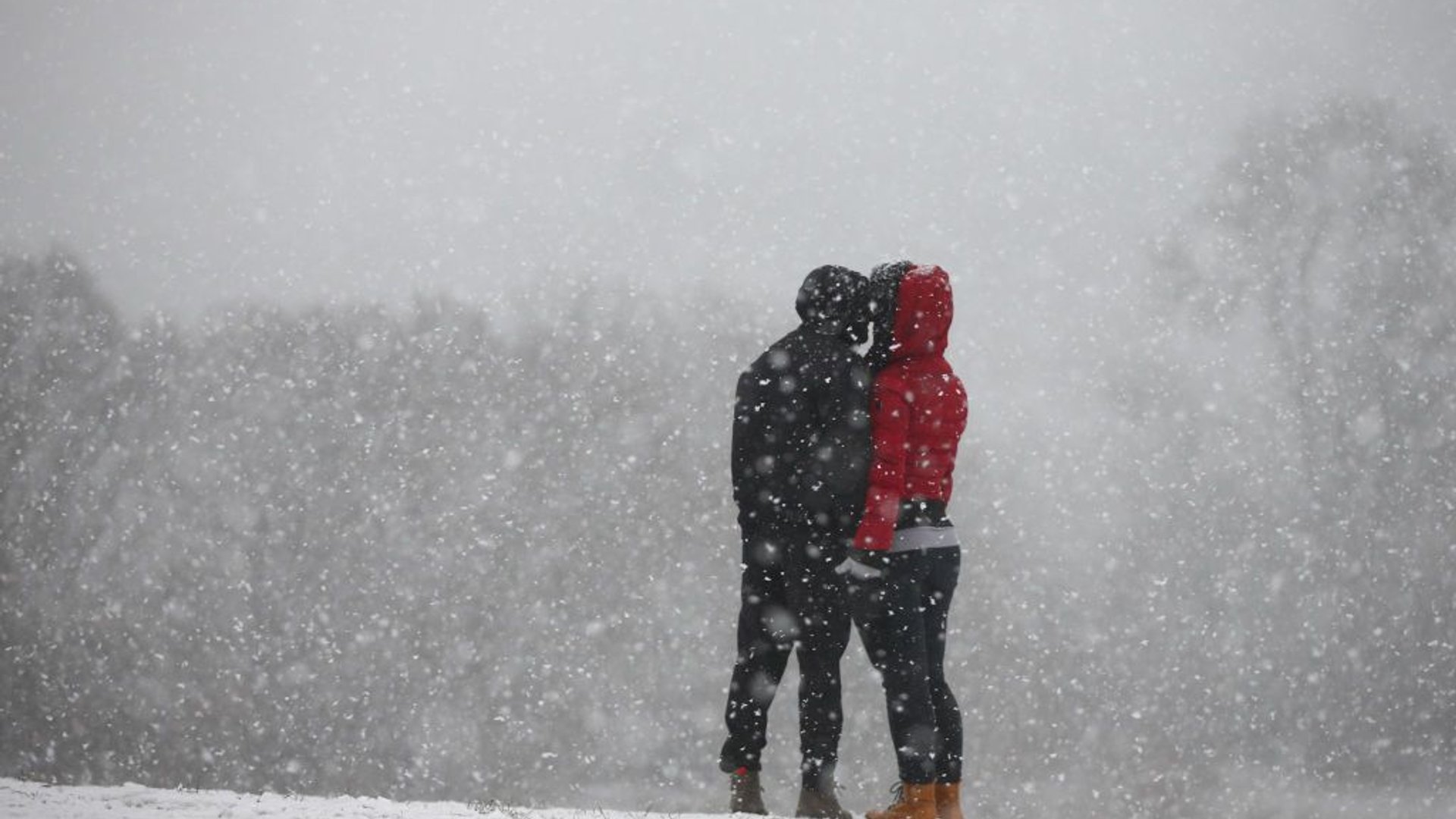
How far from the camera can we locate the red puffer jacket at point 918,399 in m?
3.90

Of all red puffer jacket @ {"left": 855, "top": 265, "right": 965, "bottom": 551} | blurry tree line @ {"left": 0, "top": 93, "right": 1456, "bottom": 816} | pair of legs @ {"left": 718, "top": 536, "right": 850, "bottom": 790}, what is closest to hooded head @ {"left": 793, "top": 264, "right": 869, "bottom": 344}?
red puffer jacket @ {"left": 855, "top": 265, "right": 965, "bottom": 551}

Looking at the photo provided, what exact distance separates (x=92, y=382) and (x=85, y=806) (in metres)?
52.7

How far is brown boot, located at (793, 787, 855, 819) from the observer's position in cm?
419

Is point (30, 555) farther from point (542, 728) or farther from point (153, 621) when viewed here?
point (542, 728)

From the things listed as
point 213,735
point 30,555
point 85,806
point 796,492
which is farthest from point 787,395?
point 30,555

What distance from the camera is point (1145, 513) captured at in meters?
48.8

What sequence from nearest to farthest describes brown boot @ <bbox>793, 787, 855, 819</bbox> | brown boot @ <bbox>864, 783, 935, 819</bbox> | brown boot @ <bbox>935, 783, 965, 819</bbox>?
brown boot @ <bbox>864, 783, 935, 819</bbox> < brown boot @ <bbox>935, 783, 965, 819</bbox> < brown boot @ <bbox>793, 787, 855, 819</bbox>

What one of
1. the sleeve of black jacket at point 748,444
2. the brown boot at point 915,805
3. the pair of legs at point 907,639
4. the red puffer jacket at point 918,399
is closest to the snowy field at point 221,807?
the brown boot at point 915,805

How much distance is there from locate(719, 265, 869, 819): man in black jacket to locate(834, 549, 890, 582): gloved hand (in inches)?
13.9

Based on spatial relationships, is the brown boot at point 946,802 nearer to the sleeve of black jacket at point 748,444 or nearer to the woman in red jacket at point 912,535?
the woman in red jacket at point 912,535

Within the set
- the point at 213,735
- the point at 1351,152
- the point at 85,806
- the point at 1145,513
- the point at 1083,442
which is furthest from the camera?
the point at 1083,442

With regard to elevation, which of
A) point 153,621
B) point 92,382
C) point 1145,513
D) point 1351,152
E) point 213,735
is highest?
point 1351,152

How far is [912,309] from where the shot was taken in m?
4.00

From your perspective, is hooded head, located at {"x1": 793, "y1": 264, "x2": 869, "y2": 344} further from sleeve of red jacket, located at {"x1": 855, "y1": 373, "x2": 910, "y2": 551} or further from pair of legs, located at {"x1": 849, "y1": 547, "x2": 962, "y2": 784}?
pair of legs, located at {"x1": 849, "y1": 547, "x2": 962, "y2": 784}
